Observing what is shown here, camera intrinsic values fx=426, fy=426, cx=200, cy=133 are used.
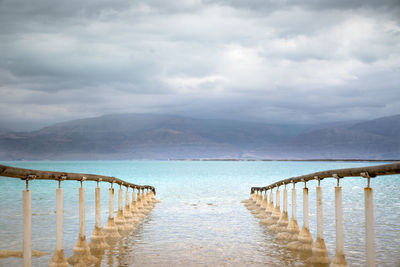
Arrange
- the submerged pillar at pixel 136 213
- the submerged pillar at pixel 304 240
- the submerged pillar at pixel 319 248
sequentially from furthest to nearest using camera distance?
the submerged pillar at pixel 136 213
the submerged pillar at pixel 304 240
the submerged pillar at pixel 319 248

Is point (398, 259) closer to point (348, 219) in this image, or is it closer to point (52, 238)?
point (348, 219)

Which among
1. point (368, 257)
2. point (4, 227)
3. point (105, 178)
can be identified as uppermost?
point (105, 178)

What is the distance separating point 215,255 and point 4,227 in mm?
Answer: 10413

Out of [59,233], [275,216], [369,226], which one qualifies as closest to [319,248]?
[369,226]

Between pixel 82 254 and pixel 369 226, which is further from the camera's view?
pixel 82 254

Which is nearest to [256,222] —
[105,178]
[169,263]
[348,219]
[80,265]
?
[348,219]

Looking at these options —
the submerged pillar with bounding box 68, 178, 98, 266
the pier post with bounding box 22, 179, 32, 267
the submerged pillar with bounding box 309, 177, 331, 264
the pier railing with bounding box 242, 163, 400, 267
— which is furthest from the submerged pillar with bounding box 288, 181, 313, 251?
the pier post with bounding box 22, 179, 32, 267

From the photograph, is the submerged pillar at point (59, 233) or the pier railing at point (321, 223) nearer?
the pier railing at point (321, 223)

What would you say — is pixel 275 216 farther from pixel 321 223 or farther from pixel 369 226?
pixel 369 226

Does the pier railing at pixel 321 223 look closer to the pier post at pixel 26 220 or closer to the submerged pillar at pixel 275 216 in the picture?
the submerged pillar at pixel 275 216

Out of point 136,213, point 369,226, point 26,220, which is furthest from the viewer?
point 136,213

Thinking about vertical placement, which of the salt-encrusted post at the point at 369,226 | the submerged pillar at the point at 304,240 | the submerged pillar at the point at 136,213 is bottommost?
the submerged pillar at the point at 136,213

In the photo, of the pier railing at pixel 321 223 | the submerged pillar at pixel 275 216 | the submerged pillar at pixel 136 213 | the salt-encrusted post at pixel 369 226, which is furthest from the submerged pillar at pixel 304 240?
the submerged pillar at pixel 136 213

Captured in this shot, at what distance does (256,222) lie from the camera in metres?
18.1
